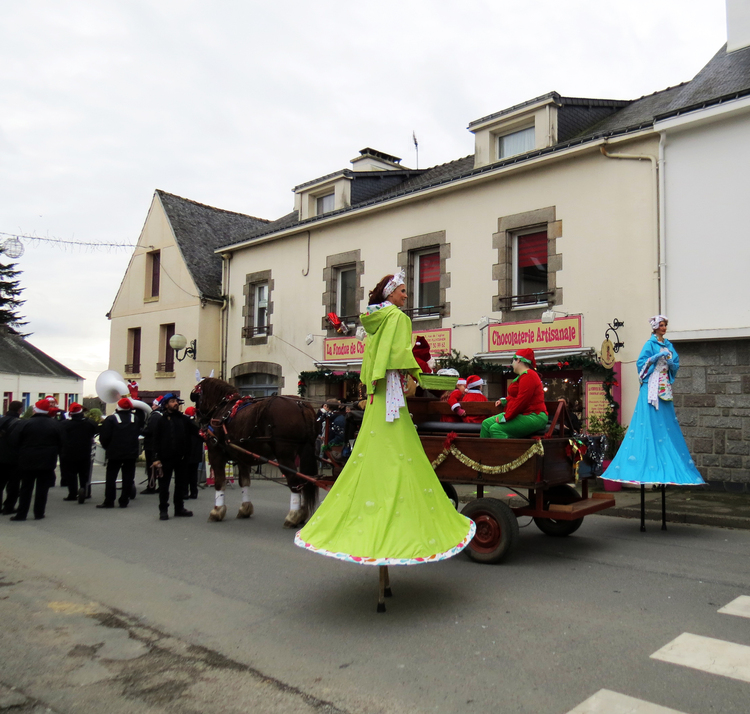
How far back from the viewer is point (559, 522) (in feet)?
23.9

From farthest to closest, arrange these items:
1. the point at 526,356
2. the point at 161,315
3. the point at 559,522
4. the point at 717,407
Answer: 1. the point at 161,315
2. the point at 717,407
3. the point at 559,522
4. the point at 526,356

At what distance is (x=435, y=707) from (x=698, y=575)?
11.1 ft

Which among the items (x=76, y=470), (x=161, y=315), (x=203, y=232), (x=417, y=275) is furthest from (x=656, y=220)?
(x=161, y=315)

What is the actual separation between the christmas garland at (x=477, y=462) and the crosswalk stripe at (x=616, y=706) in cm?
273

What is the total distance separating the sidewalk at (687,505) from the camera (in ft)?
26.4

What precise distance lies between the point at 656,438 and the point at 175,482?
635 cm

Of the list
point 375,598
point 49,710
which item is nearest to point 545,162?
point 375,598

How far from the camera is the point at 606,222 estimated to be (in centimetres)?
1205

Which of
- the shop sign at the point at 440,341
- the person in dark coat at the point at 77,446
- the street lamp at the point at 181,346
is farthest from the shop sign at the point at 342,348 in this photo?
the person in dark coat at the point at 77,446

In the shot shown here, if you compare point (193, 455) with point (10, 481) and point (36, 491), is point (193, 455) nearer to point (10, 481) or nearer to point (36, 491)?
point (36, 491)

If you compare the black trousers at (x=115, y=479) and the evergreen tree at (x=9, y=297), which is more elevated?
the evergreen tree at (x=9, y=297)

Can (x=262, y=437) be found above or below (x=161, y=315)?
below

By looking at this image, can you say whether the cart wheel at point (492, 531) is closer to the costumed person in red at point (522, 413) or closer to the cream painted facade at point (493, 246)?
the costumed person in red at point (522, 413)

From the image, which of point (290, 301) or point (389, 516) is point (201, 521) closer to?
point (389, 516)
